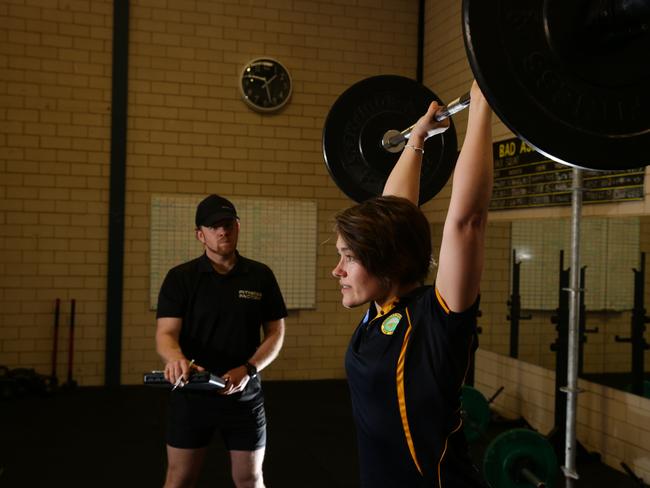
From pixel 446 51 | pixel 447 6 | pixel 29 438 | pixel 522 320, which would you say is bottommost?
pixel 29 438

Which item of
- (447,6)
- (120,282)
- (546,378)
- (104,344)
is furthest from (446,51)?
(104,344)

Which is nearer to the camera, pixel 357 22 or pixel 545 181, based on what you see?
pixel 545 181

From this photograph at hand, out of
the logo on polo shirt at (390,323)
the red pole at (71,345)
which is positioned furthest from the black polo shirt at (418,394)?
the red pole at (71,345)

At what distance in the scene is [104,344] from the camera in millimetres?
5453

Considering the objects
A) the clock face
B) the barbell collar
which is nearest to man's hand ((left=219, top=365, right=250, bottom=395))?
the barbell collar

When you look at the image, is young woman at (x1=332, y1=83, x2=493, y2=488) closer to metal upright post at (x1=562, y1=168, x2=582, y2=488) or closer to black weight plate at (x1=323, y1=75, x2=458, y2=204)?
black weight plate at (x1=323, y1=75, x2=458, y2=204)

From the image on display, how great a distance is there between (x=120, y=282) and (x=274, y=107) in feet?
6.39

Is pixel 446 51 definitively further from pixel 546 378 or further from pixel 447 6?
pixel 546 378

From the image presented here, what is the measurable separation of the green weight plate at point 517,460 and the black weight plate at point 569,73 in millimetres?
2350

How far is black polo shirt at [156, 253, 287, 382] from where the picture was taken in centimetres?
252

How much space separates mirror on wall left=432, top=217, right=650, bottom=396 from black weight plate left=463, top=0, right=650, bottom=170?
278 cm

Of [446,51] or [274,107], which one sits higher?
[446,51]

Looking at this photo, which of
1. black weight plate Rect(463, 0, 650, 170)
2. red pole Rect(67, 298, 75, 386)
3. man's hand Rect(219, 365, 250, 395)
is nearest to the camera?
black weight plate Rect(463, 0, 650, 170)

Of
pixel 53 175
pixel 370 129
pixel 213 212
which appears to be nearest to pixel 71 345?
pixel 53 175
